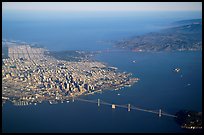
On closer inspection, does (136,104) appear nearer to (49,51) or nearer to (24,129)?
(24,129)

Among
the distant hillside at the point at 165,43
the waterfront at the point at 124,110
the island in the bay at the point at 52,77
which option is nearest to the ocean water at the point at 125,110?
the waterfront at the point at 124,110

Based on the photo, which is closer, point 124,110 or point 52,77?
point 124,110

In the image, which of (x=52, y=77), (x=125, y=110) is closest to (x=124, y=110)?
(x=125, y=110)

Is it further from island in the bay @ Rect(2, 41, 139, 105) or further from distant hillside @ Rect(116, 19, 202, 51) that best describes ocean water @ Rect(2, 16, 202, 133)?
distant hillside @ Rect(116, 19, 202, 51)

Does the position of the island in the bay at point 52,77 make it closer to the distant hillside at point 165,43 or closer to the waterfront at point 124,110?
A: the waterfront at point 124,110

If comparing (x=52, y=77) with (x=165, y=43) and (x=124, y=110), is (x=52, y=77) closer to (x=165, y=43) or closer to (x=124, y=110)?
(x=124, y=110)
